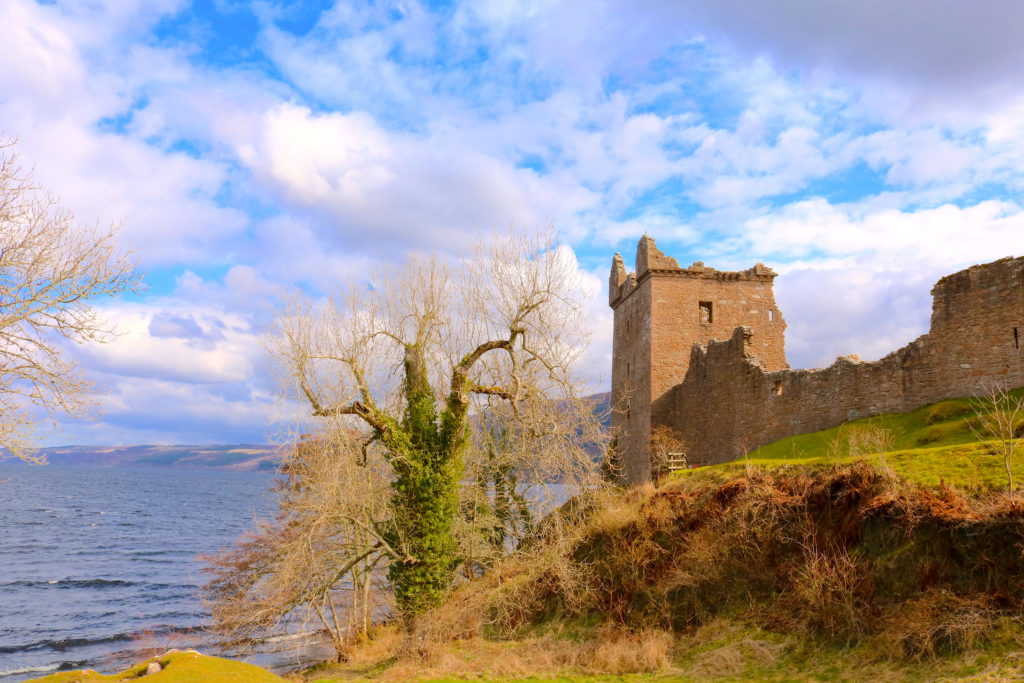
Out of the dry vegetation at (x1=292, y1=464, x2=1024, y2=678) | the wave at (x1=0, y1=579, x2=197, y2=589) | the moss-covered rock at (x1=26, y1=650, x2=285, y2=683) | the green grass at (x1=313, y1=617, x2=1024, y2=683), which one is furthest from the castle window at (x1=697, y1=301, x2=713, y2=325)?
the wave at (x1=0, y1=579, x2=197, y2=589)

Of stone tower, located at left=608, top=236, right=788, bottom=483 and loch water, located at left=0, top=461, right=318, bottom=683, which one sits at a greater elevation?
stone tower, located at left=608, top=236, right=788, bottom=483

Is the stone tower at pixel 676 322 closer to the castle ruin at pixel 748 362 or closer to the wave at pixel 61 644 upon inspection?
the castle ruin at pixel 748 362

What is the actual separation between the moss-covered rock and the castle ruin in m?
18.8

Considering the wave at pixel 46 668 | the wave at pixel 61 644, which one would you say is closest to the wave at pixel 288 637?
the wave at pixel 46 668

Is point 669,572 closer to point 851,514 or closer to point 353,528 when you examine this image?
point 851,514

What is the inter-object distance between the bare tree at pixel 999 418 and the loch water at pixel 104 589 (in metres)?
22.8

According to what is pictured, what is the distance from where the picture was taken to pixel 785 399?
2673 cm

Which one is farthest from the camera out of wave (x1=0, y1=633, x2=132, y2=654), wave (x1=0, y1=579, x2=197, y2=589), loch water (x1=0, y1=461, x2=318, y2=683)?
wave (x1=0, y1=579, x2=197, y2=589)

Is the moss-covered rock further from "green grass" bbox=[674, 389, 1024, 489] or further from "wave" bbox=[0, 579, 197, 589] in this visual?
"wave" bbox=[0, 579, 197, 589]

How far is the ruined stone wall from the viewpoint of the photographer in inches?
786

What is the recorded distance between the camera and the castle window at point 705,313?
3528 cm

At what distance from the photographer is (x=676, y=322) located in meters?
35.0

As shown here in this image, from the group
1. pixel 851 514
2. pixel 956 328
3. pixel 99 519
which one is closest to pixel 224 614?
pixel 851 514

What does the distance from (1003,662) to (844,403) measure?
14873 mm
